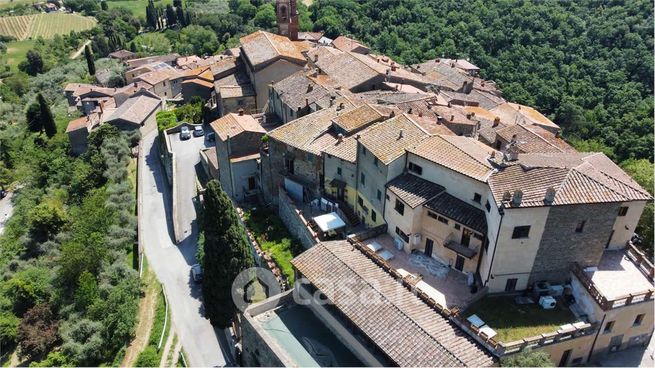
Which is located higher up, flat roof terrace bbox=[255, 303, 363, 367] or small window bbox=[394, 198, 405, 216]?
small window bbox=[394, 198, 405, 216]

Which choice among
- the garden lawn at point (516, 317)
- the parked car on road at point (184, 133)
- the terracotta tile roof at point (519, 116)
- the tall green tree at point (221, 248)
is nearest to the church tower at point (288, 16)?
the parked car on road at point (184, 133)

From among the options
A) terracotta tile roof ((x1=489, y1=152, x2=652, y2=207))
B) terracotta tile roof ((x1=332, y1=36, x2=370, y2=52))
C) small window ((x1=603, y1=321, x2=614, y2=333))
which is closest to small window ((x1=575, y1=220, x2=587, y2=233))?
terracotta tile roof ((x1=489, y1=152, x2=652, y2=207))

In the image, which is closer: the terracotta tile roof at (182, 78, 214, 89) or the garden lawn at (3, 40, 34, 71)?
the terracotta tile roof at (182, 78, 214, 89)

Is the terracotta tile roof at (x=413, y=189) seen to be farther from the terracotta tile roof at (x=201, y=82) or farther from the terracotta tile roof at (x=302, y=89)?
the terracotta tile roof at (x=201, y=82)

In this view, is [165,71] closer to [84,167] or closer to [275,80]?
[84,167]

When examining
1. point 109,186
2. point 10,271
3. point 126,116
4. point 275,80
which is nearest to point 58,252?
point 10,271

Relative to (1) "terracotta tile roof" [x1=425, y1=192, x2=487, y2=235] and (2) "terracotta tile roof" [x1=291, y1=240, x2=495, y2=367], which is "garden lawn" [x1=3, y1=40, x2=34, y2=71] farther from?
(1) "terracotta tile roof" [x1=425, y1=192, x2=487, y2=235]
